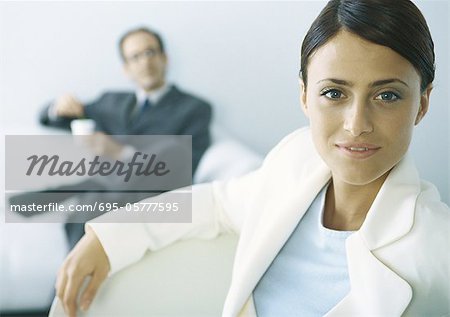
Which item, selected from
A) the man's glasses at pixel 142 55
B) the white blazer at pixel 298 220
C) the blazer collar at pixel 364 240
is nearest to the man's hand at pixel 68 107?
the man's glasses at pixel 142 55

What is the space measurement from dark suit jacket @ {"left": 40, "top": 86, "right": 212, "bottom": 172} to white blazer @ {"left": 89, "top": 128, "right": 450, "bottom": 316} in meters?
→ 0.97

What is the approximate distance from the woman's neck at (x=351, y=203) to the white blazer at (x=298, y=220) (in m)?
0.04

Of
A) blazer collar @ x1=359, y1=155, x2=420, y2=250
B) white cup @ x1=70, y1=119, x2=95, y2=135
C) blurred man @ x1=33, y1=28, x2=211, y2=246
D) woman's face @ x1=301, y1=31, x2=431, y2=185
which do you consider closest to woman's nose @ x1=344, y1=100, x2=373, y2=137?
woman's face @ x1=301, y1=31, x2=431, y2=185

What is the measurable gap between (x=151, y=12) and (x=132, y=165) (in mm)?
547

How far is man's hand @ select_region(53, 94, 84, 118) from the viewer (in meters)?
2.01

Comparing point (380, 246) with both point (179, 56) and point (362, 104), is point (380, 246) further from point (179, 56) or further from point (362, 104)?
point (179, 56)

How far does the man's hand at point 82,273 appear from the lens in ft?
2.86

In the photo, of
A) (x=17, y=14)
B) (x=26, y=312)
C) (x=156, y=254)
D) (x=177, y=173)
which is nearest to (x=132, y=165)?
(x=177, y=173)

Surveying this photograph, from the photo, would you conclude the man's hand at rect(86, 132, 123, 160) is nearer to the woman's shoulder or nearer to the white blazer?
the white blazer

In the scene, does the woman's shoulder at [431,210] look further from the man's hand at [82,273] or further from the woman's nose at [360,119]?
the man's hand at [82,273]

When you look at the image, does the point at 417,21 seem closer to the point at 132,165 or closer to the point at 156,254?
the point at 156,254

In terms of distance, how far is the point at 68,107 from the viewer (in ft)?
6.69

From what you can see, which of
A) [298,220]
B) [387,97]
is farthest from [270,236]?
[387,97]

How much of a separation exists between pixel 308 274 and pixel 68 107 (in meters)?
1.44
